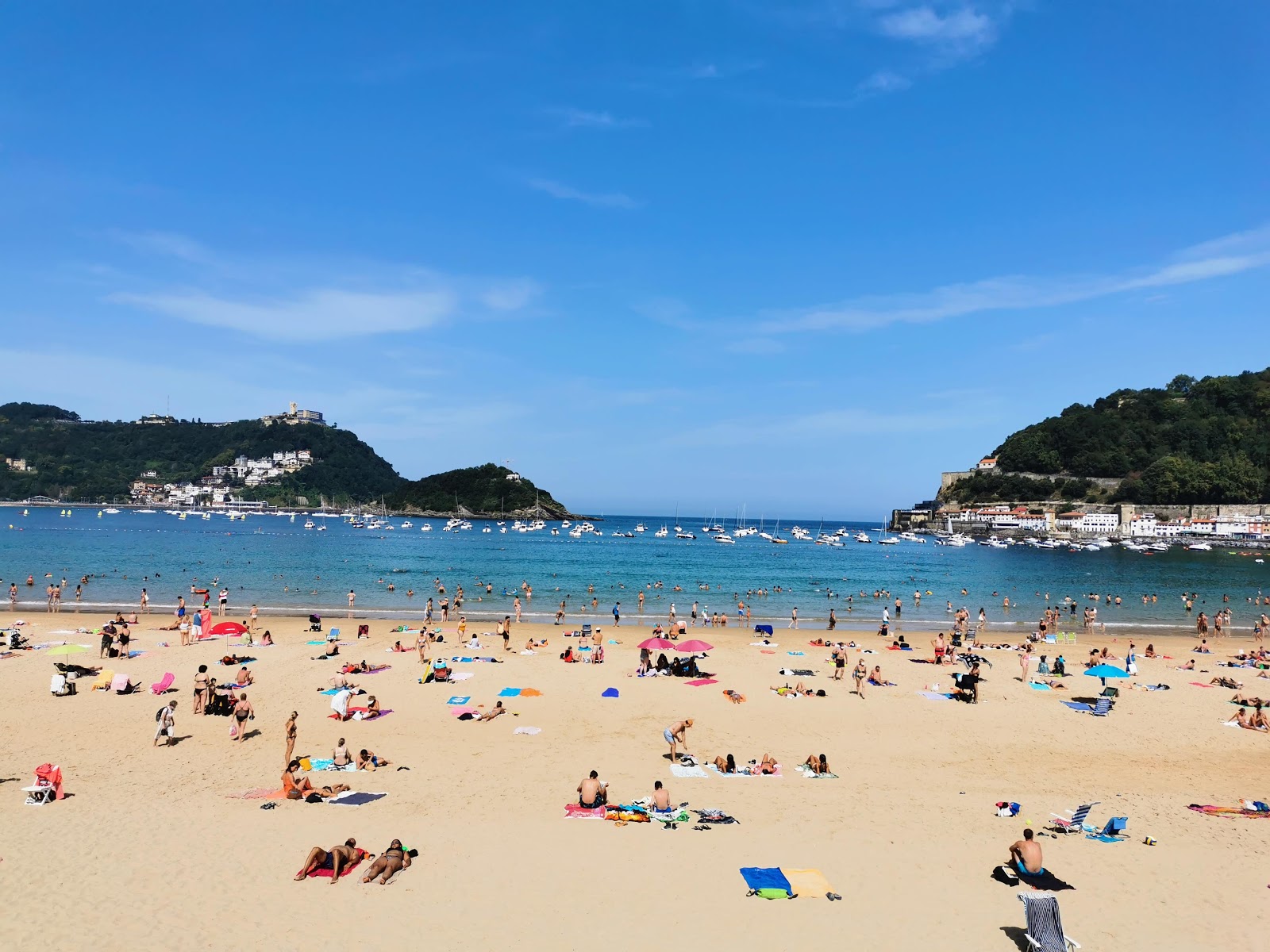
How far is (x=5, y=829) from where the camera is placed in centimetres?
1055

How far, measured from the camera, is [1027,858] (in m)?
9.67

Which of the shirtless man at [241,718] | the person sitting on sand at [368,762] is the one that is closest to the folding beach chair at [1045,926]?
the person sitting on sand at [368,762]

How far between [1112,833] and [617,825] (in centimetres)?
759

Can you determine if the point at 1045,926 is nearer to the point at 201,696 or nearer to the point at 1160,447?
the point at 201,696

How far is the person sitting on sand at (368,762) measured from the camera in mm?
13891

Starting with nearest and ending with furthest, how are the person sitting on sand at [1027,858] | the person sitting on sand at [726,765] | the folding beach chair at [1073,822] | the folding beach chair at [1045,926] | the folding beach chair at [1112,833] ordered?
the folding beach chair at [1045,926], the person sitting on sand at [1027,858], the folding beach chair at [1112,833], the folding beach chair at [1073,822], the person sitting on sand at [726,765]

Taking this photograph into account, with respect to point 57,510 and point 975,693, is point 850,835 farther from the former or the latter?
point 57,510

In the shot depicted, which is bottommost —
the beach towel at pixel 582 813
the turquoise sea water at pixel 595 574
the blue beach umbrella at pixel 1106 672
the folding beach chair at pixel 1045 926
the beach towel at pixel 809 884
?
the turquoise sea water at pixel 595 574

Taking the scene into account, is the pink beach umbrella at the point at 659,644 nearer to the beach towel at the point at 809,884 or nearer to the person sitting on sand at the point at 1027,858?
the beach towel at the point at 809,884

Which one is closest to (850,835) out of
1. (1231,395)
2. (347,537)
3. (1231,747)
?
(1231,747)

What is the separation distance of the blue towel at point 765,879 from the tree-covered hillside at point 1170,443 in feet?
549

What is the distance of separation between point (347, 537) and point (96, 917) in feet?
337

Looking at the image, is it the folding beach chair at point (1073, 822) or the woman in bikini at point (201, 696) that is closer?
the folding beach chair at point (1073, 822)

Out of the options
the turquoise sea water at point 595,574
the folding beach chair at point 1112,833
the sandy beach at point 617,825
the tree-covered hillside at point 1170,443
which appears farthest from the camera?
the tree-covered hillside at point 1170,443
